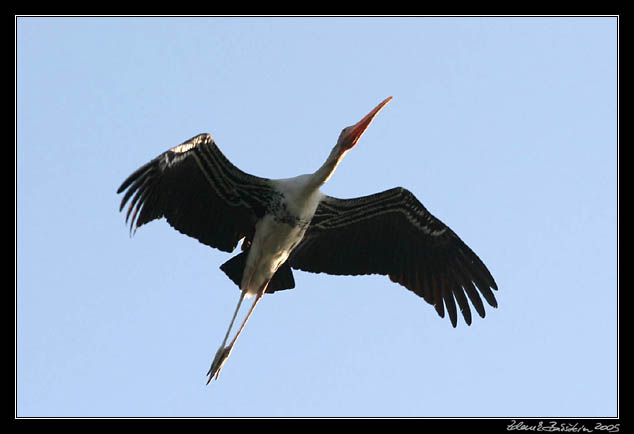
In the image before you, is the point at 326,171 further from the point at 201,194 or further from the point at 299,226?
the point at 201,194

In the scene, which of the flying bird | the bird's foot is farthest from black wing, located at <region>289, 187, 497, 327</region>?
the bird's foot

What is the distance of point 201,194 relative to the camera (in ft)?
54.2

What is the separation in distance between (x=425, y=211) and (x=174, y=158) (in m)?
4.24

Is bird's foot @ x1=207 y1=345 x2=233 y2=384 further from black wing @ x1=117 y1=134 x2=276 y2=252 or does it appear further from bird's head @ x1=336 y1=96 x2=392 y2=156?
bird's head @ x1=336 y1=96 x2=392 y2=156

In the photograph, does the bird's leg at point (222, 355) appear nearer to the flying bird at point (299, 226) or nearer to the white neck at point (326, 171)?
the flying bird at point (299, 226)

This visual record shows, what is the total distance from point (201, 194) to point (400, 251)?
135 inches

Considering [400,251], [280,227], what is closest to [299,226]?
[280,227]

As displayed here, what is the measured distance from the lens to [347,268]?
17.8 m

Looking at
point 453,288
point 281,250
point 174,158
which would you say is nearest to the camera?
point 174,158

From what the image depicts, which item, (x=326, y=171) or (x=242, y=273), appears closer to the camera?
(x=326, y=171)

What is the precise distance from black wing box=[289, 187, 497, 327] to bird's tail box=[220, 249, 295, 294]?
26cm

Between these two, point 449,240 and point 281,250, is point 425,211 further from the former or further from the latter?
point 281,250

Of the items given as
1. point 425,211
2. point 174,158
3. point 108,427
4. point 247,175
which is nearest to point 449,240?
point 425,211

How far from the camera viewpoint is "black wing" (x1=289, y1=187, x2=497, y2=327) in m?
17.5
